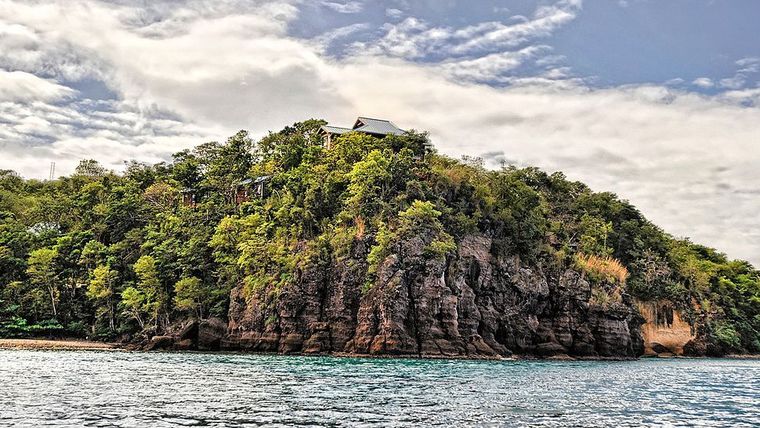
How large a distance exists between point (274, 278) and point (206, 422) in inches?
1462

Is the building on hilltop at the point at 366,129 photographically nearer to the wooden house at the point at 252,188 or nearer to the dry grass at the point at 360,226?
the wooden house at the point at 252,188

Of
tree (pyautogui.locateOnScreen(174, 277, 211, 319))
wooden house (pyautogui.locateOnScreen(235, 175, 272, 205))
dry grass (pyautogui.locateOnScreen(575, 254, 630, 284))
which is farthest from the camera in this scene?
wooden house (pyautogui.locateOnScreen(235, 175, 272, 205))

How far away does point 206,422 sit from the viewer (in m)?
14.7

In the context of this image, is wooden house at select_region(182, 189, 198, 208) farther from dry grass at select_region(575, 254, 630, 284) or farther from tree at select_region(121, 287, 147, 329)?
dry grass at select_region(575, 254, 630, 284)

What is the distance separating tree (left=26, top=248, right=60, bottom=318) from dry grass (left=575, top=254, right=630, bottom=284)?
50956mm

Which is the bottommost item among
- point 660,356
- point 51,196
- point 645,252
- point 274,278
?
point 660,356

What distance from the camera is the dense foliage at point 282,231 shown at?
52312mm

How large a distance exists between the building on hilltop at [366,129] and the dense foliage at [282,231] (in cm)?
186

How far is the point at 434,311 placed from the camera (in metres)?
46.1

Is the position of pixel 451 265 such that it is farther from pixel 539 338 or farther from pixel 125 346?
pixel 125 346

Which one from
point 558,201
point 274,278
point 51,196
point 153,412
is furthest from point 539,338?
point 51,196

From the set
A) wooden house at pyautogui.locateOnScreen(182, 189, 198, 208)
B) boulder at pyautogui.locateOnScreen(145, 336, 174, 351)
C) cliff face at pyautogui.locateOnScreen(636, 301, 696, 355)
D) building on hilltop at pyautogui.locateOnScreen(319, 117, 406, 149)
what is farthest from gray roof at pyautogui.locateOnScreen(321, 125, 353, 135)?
cliff face at pyautogui.locateOnScreen(636, 301, 696, 355)

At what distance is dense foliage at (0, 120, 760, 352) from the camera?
5231 cm

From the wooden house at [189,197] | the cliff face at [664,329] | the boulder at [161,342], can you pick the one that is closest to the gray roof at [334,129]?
the wooden house at [189,197]
